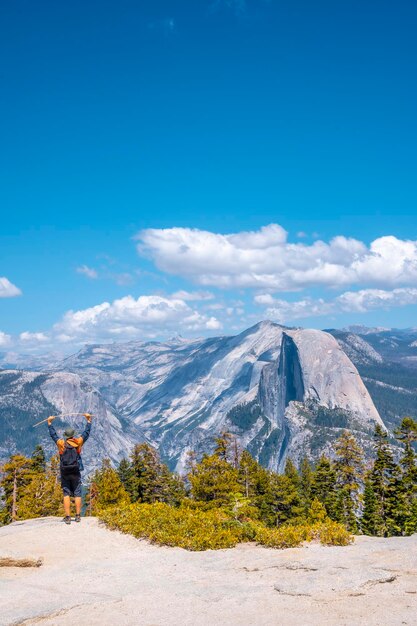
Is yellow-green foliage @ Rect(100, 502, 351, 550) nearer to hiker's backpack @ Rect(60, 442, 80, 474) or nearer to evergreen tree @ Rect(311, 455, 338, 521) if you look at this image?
hiker's backpack @ Rect(60, 442, 80, 474)

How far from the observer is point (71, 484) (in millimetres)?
18156

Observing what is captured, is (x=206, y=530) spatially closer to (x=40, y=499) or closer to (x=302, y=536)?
(x=302, y=536)

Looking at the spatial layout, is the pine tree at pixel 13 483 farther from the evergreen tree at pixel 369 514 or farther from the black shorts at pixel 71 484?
the evergreen tree at pixel 369 514

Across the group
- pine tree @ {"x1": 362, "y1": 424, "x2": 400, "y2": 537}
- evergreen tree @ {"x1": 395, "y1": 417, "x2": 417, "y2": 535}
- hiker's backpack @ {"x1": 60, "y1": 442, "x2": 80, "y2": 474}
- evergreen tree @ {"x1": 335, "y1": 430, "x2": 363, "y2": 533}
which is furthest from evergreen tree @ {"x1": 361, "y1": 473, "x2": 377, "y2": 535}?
hiker's backpack @ {"x1": 60, "y1": 442, "x2": 80, "y2": 474}

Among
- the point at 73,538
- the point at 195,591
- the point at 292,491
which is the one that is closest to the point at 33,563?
the point at 73,538

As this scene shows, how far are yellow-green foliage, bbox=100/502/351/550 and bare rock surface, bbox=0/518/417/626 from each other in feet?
1.48

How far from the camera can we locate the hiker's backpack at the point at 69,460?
1781 centimetres

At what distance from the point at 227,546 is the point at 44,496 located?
39.7 metres

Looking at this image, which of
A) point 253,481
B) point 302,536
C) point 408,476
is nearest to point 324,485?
point 253,481

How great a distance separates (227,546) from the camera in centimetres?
1554

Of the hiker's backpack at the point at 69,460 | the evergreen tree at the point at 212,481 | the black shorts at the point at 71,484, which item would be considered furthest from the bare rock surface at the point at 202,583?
the evergreen tree at the point at 212,481

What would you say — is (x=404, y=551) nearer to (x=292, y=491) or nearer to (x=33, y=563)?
(x=33, y=563)

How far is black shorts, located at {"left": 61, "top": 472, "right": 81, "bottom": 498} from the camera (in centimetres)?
1806

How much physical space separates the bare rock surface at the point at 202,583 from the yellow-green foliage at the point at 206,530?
17.8 inches
